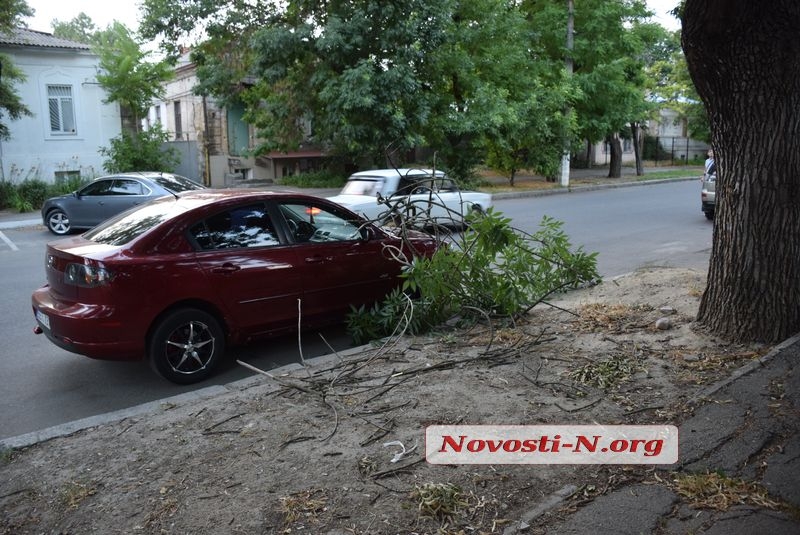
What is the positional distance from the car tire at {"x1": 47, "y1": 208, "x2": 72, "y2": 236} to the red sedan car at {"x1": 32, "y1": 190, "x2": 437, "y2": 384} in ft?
35.4

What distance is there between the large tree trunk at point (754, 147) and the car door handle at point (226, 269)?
4176mm

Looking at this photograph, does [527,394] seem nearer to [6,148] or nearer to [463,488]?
[463,488]

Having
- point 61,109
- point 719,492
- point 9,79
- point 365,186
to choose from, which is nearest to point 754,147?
point 719,492

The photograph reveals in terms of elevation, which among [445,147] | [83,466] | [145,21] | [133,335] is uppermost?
[145,21]

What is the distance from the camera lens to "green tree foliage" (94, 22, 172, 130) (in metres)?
23.4

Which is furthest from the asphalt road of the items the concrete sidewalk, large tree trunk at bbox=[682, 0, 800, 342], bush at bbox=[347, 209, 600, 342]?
large tree trunk at bbox=[682, 0, 800, 342]

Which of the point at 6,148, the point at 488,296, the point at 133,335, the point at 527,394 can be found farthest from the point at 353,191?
the point at 6,148

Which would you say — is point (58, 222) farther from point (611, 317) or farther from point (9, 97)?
point (611, 317)

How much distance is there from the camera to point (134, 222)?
6.25 metres

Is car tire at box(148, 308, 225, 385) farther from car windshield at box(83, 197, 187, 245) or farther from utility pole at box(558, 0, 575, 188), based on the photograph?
utility pole at box(558, 0, 575, 188)

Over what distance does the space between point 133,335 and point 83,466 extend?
1669mm

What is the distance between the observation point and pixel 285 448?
4.16 meters

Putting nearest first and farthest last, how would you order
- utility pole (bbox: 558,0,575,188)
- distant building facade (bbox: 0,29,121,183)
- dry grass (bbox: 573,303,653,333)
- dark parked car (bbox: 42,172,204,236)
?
dry grass (bbox: 573,303,653,333) → dark parked car (bbox: 42,172,204,236) → distant building facade (bbox: 0,29,121,183) → utility pole (bbox: 558,0,575,188)

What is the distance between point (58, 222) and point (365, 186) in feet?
25.0
